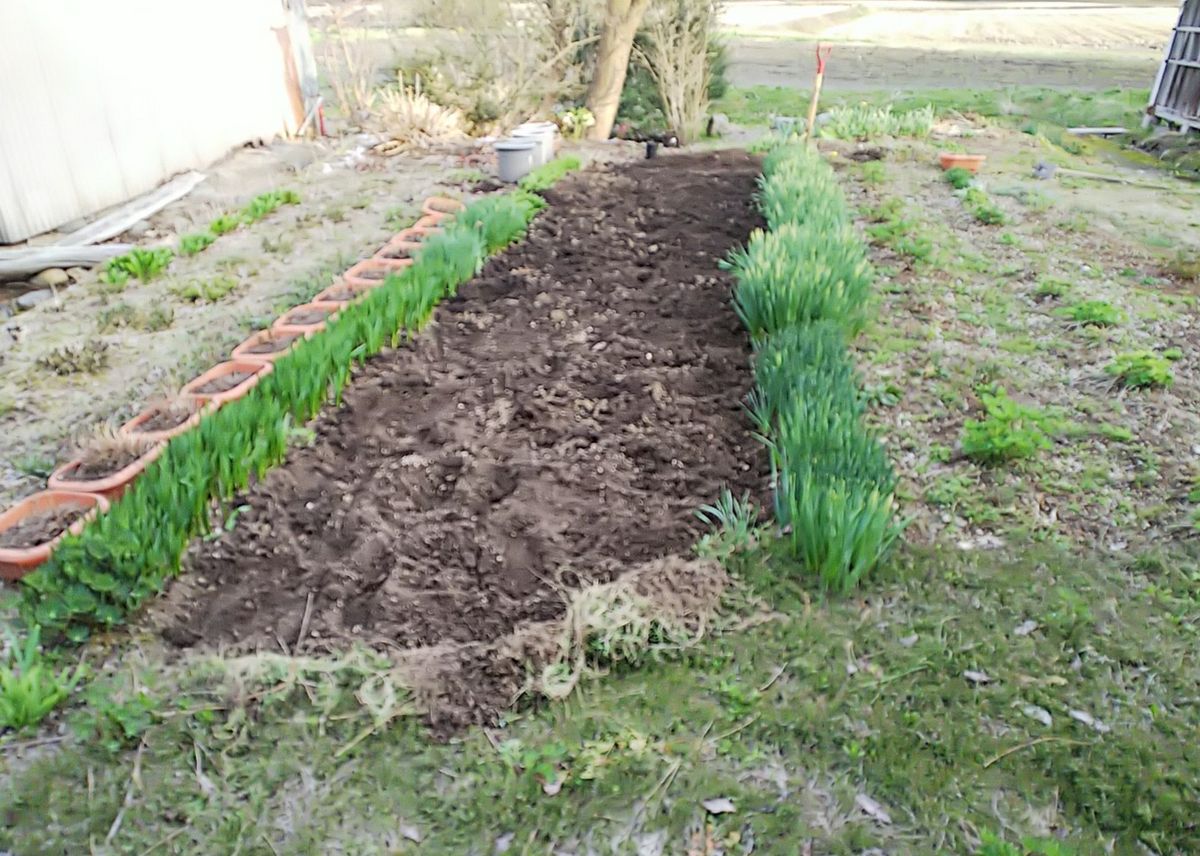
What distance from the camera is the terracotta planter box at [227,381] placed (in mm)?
3205

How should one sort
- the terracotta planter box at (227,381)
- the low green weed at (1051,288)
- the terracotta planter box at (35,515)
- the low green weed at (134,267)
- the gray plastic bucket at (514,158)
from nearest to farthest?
the terracotta planter box at (35,515), the terracotta planter box at (227,381), the low green weed at (1051,288), the low green weed at (134,267), the gray plastic bucket at (514,158)

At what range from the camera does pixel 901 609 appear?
89.9 inches

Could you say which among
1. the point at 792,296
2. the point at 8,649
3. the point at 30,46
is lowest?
the point at 8,649

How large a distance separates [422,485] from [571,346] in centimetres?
127

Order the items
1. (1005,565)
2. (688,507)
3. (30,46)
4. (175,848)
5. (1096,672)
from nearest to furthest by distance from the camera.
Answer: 1. (175,848)
2. (1096,672)
3. (1005,565)
4. (688,507)
5. (30,46)

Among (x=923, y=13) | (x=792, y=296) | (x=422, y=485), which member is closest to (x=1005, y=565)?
(x=792, y=296)

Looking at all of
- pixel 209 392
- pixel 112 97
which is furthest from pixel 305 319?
pixel 112 97

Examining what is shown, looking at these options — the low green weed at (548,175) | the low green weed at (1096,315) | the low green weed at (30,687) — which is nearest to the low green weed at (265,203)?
the low green weed at (548,175)

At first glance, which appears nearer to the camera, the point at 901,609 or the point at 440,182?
the point at 901,609

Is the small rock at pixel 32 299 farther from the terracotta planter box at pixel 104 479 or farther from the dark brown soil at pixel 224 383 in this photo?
the terracotta planter box at pixel 104 479

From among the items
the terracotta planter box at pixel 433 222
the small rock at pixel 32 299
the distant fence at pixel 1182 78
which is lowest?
the small rock at pixel 32 299

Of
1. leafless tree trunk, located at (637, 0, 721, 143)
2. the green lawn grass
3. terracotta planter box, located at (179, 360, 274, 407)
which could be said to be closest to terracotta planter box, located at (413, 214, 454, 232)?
terracotta planter box, located at (179, 360, 274, 407)

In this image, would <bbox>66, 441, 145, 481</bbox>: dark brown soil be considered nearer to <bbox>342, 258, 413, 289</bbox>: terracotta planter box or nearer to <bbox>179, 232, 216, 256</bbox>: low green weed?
<bbox>342, 258, 413, 289</bbox>: terracotta planter box

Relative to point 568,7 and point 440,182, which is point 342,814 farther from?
point 568,7
